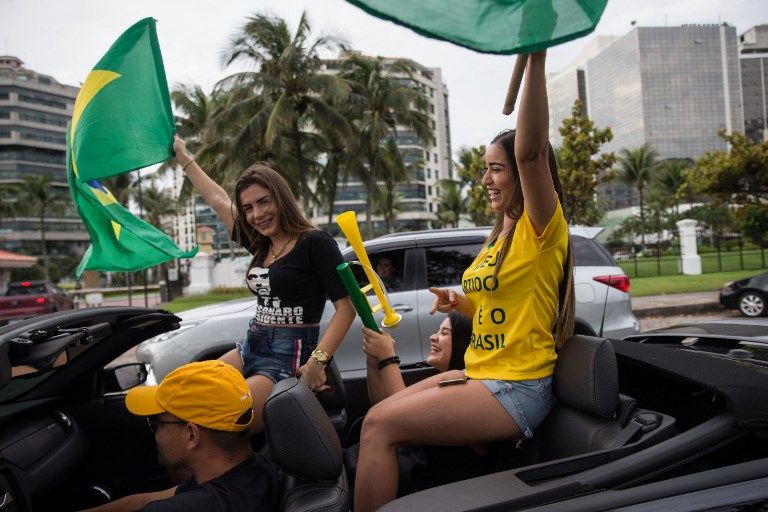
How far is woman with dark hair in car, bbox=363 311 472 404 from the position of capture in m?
2.39

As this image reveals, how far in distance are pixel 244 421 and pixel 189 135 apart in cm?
3381

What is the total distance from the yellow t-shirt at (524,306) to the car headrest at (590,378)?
0.28 feet

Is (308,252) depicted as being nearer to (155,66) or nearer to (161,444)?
(161,444)

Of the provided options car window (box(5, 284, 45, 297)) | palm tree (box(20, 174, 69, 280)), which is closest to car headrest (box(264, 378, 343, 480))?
car window (box(5, 284, 45, 297))

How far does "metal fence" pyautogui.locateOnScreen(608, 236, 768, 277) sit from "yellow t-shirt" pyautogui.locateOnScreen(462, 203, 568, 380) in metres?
23.8

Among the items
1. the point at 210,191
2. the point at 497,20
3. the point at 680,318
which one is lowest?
the point at 680,318

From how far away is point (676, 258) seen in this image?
2470 centimetres

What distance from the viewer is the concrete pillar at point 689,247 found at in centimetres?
2341

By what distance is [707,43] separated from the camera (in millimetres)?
115875

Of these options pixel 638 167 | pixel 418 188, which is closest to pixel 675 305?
pixel 638 167

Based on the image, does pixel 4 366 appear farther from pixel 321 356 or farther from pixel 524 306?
pixel 524 306

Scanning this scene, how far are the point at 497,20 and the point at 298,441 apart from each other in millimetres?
1312

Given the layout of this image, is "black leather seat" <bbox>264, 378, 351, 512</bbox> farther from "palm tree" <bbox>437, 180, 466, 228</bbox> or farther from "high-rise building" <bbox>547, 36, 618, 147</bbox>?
"high-rise building" <bbox>547, 36, 618, 147</bbox>

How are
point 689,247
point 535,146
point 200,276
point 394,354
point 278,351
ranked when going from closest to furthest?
1. point 535,146
2. point 394,354
3. point 278,351
4. point 689,247
5. point 200,276
